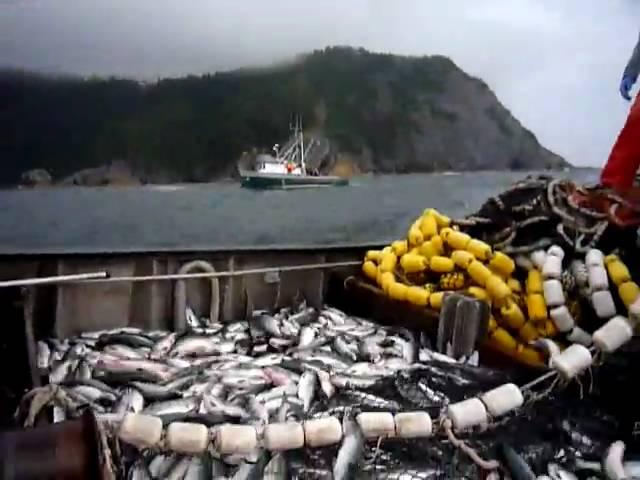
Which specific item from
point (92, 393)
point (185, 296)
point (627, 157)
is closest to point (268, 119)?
point (185, 296)

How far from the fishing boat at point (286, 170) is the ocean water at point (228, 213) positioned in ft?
0.28

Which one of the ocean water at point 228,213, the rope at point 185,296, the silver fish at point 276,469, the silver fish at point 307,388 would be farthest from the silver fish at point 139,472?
the ocean water at point 228,213

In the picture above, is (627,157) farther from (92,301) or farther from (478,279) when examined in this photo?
(92,301)

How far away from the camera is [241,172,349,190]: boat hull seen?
5.14 meters

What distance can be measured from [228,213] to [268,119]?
735mm

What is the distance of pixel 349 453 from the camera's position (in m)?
2.46

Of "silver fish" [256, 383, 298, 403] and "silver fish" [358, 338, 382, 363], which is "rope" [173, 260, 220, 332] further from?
"silver fish" [256, 383, 298, 403]

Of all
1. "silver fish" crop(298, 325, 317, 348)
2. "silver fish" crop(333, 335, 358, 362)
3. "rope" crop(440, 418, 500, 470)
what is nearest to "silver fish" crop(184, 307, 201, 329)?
"silver fish" crop(298, 325, 317, 348)

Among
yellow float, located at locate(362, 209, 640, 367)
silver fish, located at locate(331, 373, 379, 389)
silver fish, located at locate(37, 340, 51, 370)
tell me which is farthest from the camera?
yellow float, located at locate(362, 209, 640, 367)

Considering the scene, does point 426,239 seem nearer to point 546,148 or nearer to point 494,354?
point 494,354

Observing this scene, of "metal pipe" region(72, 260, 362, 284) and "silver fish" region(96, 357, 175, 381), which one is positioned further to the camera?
"metal pipe" region(72, 260, 362, 284)

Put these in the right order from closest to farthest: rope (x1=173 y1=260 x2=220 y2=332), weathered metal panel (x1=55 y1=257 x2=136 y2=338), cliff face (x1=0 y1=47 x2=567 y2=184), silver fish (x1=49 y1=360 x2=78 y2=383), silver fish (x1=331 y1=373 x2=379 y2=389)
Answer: silver fish (x1=331 y1=373 x2=379 y2=389)
silver fish (x1=49 y1=360 x2=78 y2=383)
weathered metal panel (x1=55 y1=257 x2=136 y2=338)
rope (x1=173 y1=260 x2=220 y2=332)
cliff face (x1=0 y1=47 x2=567 y2=184)

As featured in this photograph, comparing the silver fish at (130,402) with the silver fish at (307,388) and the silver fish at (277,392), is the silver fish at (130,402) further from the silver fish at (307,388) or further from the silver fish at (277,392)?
the silver fish at (307,388)

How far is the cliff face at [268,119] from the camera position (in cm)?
457
